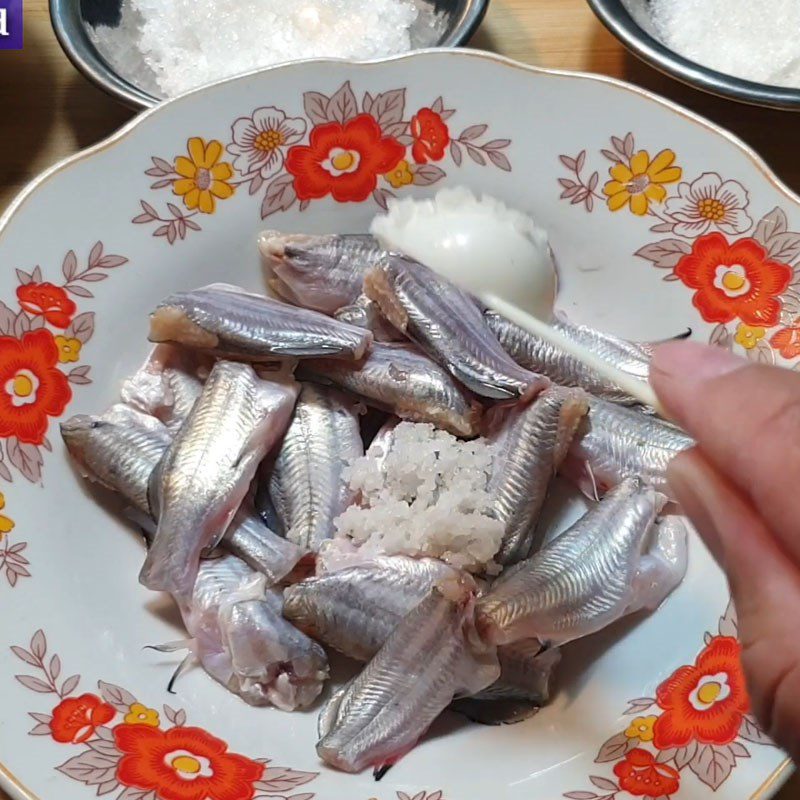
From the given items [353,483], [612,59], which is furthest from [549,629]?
[612,59]

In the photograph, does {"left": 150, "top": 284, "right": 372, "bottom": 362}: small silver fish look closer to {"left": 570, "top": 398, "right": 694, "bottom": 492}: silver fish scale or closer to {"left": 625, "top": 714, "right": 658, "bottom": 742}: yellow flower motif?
{"left": 570, "top": 398, "right": 694, "bottom": 492}: silver fish scale

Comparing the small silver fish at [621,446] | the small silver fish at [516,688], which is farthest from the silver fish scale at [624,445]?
the small silver fish at [516,688]

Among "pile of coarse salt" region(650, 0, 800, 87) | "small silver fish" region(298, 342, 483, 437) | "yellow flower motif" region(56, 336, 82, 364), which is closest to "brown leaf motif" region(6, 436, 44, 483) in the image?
"yellow flower motif" region(56, 336, 82, 364)

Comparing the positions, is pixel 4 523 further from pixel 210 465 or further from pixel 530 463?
pixel 530 463

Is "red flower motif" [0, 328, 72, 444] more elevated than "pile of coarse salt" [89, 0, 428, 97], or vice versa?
"pile of coarse salt" [89, 0, 428, 97]

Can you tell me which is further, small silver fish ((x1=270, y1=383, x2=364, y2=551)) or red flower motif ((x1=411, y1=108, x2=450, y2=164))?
red flower motif ((x1=411, y1=108, x2=450, y2=164))

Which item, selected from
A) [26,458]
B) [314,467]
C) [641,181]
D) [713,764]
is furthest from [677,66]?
[26,458]

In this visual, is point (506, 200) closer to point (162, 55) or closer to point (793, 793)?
point (162, 55)
